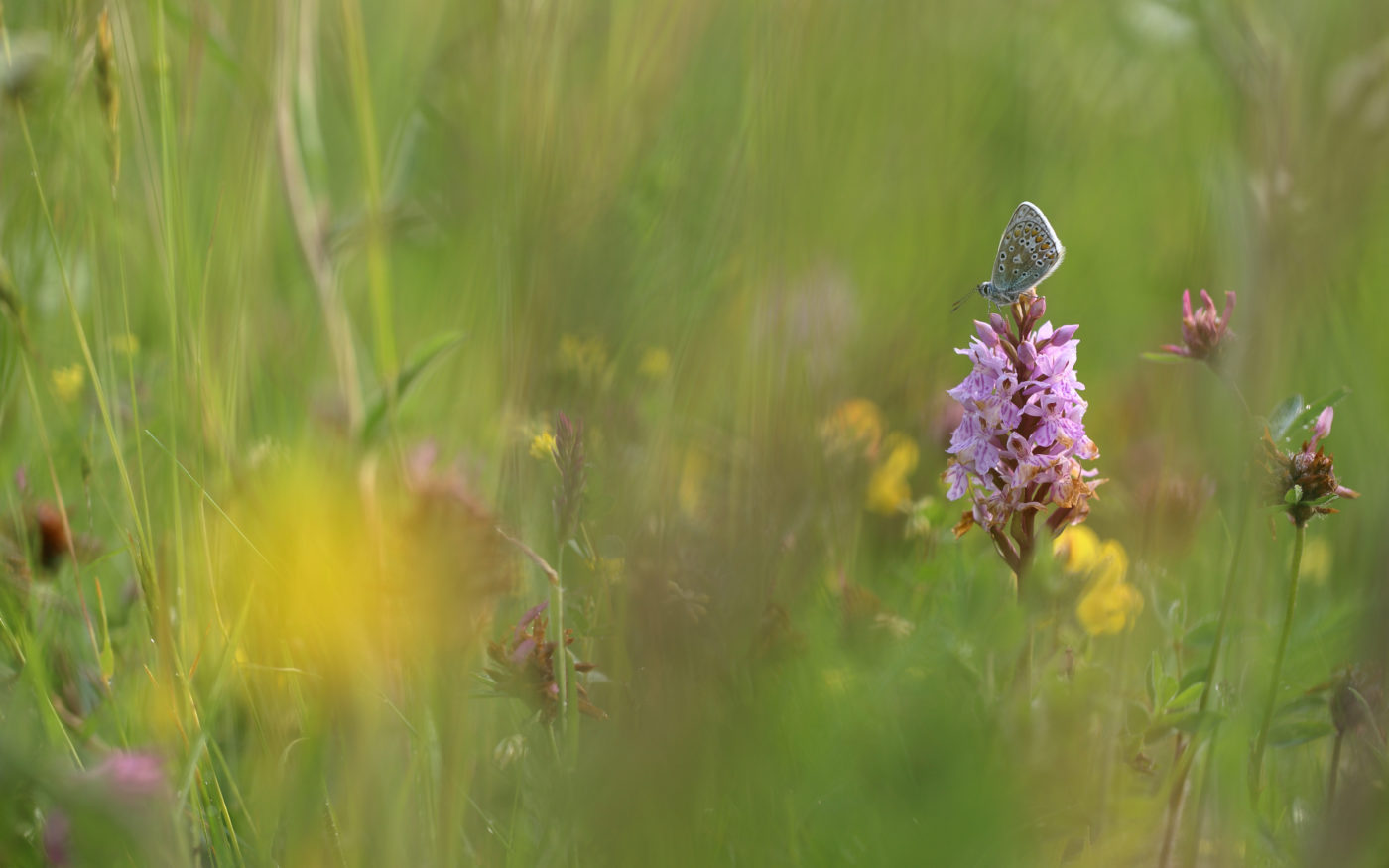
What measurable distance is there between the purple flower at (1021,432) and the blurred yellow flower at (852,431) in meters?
0.14

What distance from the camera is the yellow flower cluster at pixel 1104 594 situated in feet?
3.60

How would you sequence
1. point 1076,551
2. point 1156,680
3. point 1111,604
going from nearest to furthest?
point 1156,680, point 1111,604, point 1076,551

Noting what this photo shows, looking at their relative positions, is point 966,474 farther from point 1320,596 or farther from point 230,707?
point 230,707

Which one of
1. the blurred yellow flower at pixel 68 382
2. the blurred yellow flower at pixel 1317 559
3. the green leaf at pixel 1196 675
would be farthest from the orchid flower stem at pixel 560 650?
the blurred yellow flower at pixel 68 382

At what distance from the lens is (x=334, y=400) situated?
172cm

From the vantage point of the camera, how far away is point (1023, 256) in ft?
3.31

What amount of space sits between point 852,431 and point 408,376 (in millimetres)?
480

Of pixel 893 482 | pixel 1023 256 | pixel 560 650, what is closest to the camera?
pixel 560 650

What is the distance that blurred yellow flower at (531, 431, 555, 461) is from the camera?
2.57 feet

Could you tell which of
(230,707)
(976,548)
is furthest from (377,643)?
(976,548)

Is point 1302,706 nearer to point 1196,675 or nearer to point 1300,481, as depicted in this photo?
point 1196,675

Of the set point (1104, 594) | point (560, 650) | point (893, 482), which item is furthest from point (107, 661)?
point (1104, 594)

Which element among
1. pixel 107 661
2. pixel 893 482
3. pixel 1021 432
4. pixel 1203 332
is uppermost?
pixel 1203 332

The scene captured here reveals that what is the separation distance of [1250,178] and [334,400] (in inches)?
55.9
